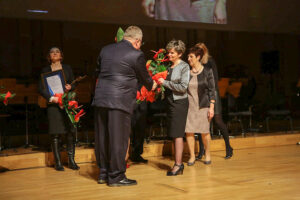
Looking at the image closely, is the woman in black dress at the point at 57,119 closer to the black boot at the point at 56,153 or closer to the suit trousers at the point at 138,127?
the black boot at the point at 56,153

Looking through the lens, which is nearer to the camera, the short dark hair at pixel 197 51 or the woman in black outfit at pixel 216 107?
the short dark hair at pixel 197 51

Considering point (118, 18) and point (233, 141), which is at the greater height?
point (118, 18)

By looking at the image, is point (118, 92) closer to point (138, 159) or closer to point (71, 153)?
point (71, 153)

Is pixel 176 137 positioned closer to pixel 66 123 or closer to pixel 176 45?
pixel 176 45

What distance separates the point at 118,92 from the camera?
3973 mm

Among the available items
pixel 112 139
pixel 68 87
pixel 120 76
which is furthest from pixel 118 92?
pixel 68 87

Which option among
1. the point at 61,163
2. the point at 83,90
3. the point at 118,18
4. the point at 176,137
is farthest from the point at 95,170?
the point at 118,18

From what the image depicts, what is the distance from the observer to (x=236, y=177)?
14.5ft

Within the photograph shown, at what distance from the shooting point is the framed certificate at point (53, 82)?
5.08m

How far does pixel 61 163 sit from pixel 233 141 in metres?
2.98

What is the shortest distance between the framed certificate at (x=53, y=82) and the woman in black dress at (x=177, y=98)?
4.45ft

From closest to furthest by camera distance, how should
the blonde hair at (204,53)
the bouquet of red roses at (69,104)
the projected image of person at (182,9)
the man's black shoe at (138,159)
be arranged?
the bouquet of red roses at (69,104) → the blonde hair at (204,53) → the man's black shoe at (138,159) → the projected image of person at (182,9)

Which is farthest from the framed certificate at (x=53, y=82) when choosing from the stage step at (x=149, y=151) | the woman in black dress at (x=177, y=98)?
the woman in black dress at (x=177, y=98)

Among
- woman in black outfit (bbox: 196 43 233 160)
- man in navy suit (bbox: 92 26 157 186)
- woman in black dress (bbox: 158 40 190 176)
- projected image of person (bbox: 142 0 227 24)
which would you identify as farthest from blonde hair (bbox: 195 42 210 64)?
projected image of person (bbox: 142 0 227 24)
